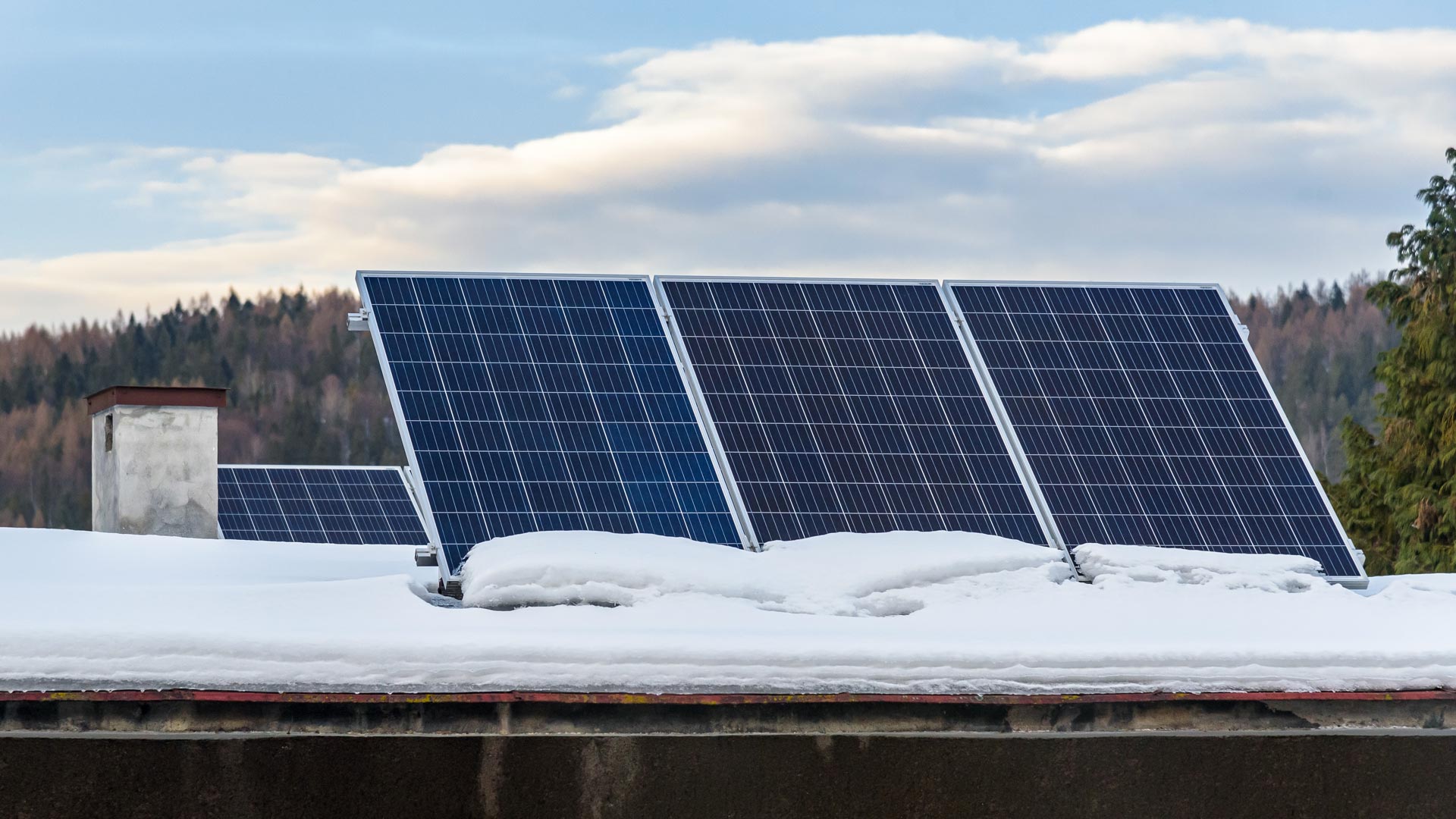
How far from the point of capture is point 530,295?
549 inches

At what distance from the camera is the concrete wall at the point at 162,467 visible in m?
17.8

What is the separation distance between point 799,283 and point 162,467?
7.97 metres

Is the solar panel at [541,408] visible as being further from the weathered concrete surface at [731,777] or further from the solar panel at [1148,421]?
the solar panel at [1148,421]

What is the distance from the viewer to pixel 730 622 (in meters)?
9.19

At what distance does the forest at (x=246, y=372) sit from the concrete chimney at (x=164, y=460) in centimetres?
8989

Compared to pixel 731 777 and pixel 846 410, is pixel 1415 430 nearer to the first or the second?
pixel 846 410

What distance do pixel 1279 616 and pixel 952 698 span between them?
118 inches

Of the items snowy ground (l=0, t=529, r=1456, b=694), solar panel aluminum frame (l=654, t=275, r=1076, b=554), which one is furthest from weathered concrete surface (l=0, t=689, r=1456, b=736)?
solar panel aluminum frame (l=654, t=275, r=1076, b=554)

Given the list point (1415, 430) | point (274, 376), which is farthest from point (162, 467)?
point (274, 376)

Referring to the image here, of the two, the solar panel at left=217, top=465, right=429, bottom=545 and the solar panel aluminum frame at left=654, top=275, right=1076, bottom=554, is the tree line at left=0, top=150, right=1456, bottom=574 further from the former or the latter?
the solar panel aluminum frame at left=654, top=275, right=1076, bottom=554

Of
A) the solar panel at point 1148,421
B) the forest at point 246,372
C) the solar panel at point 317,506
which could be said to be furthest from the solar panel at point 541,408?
the forest at point 246,372

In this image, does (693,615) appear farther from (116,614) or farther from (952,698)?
(116,614)

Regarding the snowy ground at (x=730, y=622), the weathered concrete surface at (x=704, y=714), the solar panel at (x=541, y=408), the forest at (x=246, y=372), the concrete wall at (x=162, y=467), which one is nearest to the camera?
the weathered concrete surface at (x=704, y=714)

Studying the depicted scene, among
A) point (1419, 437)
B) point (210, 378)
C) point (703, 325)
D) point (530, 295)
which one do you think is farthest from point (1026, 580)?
point (210, 378)
